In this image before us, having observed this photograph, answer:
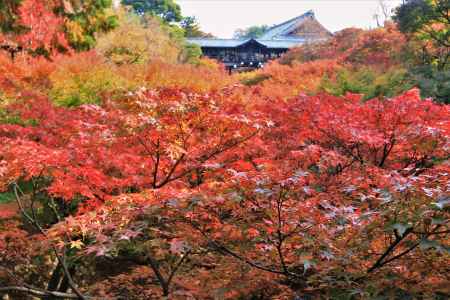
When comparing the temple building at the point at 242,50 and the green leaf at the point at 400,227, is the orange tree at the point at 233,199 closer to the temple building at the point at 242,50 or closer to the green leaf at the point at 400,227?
the green leaf at the point at 400,227

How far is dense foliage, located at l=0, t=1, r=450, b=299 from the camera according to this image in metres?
2.99

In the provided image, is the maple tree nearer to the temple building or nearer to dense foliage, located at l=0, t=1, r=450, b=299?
dense foliage, located at l=0, t=1, r=450, b=299

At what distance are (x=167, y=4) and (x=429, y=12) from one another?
27.3 meters

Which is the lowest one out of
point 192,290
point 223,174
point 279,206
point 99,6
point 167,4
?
point 192,290

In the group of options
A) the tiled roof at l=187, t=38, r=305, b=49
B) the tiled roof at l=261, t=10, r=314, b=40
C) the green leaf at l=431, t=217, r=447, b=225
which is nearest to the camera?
the green leaf at l=431, t=217, r=447, b=225

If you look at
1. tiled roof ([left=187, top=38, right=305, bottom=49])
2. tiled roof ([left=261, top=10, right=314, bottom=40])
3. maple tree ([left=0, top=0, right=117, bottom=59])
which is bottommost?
maple tree ([left=0, top=0, right=117, bottom=59])

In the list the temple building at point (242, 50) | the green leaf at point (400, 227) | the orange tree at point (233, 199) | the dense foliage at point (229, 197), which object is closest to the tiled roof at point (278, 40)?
the temple building at point (242, 50)

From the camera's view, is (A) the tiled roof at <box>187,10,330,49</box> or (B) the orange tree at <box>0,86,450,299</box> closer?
(B) the orange tree at <box>0,86,450,299</box>

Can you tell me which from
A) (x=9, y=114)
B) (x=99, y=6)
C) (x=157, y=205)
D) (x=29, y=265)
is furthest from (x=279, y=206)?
(x=9, y=114)

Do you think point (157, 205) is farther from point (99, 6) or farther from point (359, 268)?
point (99, 6)

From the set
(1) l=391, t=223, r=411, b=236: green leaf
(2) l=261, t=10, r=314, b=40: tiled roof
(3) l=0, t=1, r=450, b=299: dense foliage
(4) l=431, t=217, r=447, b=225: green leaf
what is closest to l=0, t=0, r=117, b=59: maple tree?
(3) l=0, t=1, r=450, b=299: dense foliage

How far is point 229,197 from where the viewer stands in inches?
118

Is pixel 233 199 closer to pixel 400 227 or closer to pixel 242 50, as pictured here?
pixel 400 227

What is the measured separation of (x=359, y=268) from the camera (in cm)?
311
